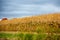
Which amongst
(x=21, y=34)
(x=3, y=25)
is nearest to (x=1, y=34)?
(x=3, y=25)

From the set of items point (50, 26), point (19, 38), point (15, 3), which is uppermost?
point (15, 3)

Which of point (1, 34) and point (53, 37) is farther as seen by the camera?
point (1, 34)

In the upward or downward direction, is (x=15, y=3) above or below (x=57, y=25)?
above

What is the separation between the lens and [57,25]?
287cm

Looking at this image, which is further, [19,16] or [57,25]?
[19,16]

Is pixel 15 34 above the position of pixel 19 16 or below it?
below

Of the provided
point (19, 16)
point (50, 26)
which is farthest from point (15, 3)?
point (50, 26)

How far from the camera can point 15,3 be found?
314cm

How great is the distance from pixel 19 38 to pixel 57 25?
0.65 meters

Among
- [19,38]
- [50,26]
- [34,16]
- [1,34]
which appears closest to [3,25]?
[1,34]

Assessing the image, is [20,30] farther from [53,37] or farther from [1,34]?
[53,37]

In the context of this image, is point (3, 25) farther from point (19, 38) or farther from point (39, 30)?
point (39, 30)

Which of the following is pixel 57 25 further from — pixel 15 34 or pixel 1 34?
pixel 1 34

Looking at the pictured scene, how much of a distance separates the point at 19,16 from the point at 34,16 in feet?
0.83
